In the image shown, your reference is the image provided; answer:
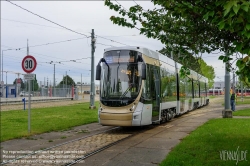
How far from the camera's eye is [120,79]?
12.3 meters

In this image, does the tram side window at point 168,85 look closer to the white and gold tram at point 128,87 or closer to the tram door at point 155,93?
the tram door at point 155,93

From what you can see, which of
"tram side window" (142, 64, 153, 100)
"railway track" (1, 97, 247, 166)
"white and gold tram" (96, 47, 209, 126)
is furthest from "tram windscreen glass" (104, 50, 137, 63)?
"railway track" (1, 97, 247, 166)

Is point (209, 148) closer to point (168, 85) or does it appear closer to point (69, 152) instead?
point (69, 152)

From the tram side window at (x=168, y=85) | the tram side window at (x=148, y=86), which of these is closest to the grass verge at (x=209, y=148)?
the tram side window at (x=148, y=86)

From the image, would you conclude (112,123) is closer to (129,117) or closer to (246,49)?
(129,117)

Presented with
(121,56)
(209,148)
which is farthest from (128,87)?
(209,148)

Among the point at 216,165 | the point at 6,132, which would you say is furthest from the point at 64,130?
the point at 216,165

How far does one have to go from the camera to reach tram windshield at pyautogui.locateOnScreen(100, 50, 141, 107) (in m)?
12.2

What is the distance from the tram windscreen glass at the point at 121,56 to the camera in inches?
492

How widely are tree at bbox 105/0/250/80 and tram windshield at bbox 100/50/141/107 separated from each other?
163 inches

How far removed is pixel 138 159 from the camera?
764cm

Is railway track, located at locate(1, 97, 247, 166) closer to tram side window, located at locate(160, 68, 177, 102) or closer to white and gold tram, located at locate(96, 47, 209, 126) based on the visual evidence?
white and gold tram, located at locate(96, 47, 209, 126)

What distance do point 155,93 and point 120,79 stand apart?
2250 mm

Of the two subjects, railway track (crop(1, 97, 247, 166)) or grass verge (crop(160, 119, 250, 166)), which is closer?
grass verge (crop(160, 119, 250, 166))
